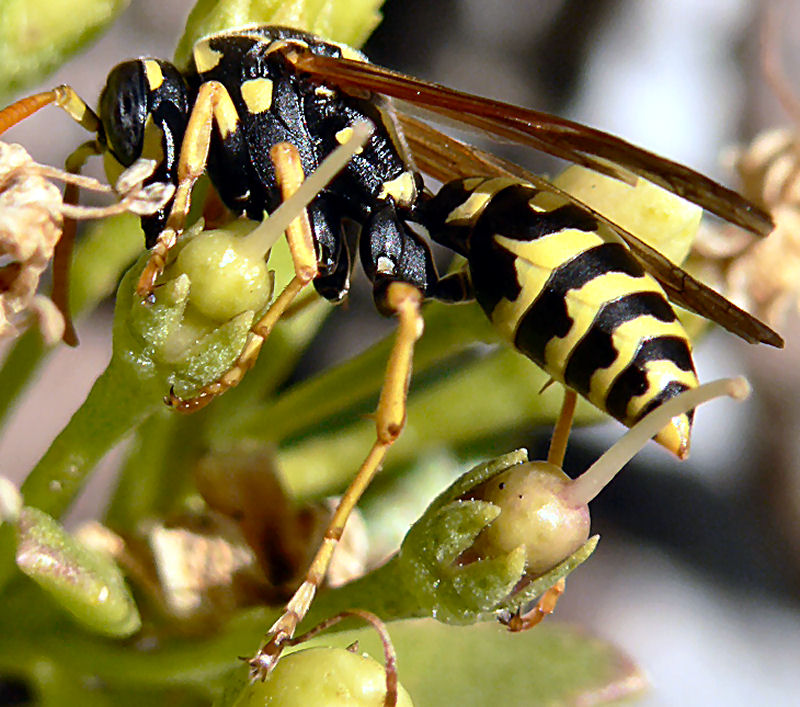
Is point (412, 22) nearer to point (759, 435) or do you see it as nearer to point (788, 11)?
point (788, 11)

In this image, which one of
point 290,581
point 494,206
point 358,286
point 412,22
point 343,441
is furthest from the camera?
point 412,22

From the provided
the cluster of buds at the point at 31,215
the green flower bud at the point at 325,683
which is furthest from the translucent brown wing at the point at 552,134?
the green flower bud at the point at 325,683

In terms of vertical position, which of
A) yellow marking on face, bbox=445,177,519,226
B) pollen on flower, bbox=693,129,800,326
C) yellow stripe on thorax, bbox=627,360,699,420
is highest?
yellow marking on face, bbox=445,177,519,226

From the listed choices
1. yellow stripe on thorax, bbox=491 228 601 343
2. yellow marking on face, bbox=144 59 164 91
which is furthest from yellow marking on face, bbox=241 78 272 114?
yellow stripe on thorax, bbox=491 228 601 343

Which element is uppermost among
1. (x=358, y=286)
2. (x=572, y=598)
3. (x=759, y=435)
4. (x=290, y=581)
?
(x=290, y=581)

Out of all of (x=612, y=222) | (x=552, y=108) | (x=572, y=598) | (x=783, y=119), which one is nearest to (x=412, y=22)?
(x=552, y=108)

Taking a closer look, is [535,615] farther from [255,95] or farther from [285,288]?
[255,95]

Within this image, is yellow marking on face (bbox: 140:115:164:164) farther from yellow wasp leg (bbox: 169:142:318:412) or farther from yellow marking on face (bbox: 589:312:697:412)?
yellow marking on face (bbox: 589:312:697:412)
